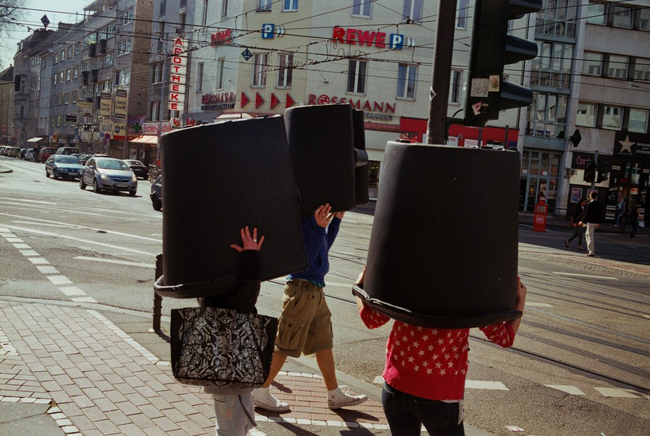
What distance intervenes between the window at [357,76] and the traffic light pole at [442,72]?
99.2 feet

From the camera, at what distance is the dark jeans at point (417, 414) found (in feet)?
9.16

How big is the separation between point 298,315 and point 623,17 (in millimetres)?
39178

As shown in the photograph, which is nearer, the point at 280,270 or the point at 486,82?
the point at 280,270

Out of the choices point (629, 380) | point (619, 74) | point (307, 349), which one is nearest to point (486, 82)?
point (307, 349)

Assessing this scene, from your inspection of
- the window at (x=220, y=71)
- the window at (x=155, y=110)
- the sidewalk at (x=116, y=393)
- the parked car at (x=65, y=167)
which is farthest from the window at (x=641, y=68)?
the sidewalk at (x=116, y=393)

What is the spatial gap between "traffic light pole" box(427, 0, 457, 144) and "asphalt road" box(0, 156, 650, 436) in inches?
86.2

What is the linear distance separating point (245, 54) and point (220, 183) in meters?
34.8

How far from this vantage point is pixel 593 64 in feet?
A: 123

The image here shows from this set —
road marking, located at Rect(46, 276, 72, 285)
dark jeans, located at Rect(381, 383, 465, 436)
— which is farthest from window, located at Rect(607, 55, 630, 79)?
dark jeans, located at Rect(381, 383, 465, 436)

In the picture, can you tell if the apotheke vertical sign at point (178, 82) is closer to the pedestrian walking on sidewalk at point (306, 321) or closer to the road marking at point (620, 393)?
the road marking at point (620, 393)

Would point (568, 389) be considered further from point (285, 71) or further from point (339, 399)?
point (285, 71)

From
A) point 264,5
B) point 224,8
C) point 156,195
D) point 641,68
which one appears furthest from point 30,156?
point 641,68

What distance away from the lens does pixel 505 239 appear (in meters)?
2.63

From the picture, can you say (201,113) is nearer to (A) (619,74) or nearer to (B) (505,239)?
(A) (619,74)
